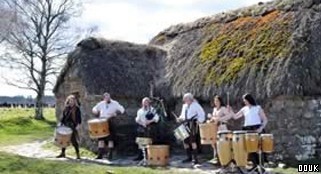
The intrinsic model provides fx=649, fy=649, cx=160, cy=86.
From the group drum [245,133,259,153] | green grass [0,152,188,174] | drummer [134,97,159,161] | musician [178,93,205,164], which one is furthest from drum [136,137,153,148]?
drum [245,133,259,153]

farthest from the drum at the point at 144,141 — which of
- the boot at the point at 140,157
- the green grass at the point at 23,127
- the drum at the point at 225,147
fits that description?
the green grass at the point at 23,127

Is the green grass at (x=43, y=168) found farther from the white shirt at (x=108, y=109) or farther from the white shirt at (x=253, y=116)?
the white shirt at (x=108, y=109)

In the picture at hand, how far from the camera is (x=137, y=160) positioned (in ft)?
51.3

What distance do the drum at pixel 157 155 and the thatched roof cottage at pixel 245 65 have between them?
2090 millimetres

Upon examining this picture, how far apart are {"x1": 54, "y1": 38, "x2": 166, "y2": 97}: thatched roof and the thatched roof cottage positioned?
3 cm

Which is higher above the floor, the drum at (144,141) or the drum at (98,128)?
the drum at (98,128)

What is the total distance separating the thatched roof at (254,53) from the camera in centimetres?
1405

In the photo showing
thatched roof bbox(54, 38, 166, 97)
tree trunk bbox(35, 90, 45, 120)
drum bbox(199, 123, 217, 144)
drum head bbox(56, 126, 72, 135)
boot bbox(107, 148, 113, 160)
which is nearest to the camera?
drum bbox(199, 123, 217, 144)

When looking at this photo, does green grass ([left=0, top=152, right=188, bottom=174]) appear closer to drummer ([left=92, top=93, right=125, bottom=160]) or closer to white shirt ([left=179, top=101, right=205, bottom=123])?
white shirt ([left=179, top=101, right=205, bottom=123])

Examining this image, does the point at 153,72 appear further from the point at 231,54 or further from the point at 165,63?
the point at 231,54

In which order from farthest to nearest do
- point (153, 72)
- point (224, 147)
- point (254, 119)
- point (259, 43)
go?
point (153, 72), point (259, 43), point (254, 119), point (224, 147)

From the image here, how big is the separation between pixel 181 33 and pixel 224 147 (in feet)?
26.9

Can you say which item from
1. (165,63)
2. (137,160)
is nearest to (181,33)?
(165,63)

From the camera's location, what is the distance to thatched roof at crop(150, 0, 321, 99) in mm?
14047
